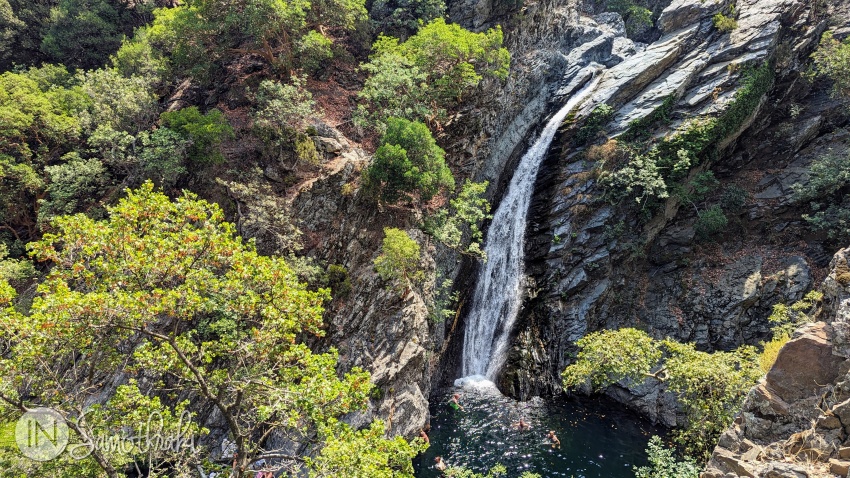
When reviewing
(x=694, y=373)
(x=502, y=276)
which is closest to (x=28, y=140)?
(x=502, y=276)

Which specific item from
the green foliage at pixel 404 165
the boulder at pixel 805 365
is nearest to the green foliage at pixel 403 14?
the green foliage at pixel 404 165

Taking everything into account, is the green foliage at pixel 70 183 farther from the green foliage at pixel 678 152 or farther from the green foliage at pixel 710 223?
the green foliage at pixel 710 223

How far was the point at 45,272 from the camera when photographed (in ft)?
60.1

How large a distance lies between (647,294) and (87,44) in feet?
149

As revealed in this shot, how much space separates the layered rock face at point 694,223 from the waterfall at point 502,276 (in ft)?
3.21

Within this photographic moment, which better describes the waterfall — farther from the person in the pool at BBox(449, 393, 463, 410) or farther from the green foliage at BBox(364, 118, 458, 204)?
the green foliage at BBox(364, 118, 458, 204)

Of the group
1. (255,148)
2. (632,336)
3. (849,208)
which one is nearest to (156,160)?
(255,148)

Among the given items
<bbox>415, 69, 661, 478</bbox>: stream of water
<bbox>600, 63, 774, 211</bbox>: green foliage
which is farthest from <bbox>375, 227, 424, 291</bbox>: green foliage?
<bbox>600, 63, 774, 211</bbox>: green foliage

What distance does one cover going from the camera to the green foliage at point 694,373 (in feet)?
43.5

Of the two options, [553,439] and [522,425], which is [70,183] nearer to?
[522,425]

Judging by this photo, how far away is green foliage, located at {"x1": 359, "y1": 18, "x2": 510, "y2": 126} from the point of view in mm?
22219

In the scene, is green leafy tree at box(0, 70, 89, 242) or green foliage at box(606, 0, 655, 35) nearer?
green leafy tree at box(0, 70, 89, 242)

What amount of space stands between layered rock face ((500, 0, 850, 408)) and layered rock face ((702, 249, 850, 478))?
1465 centimetres

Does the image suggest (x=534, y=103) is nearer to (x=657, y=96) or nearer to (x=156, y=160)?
(x=657, y=96)
